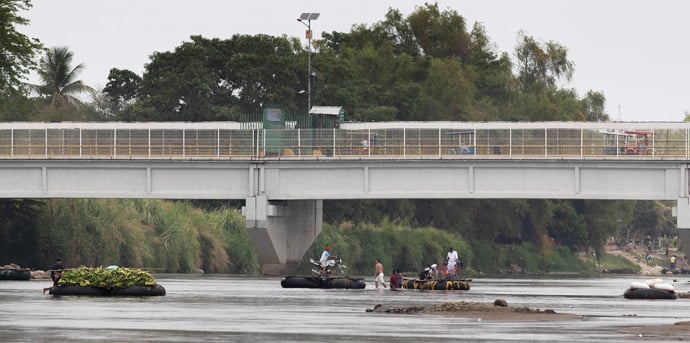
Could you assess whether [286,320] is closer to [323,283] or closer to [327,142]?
[323,283]

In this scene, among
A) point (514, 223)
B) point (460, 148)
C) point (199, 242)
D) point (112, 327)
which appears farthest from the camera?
point (514, 223)

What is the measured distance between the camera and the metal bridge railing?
103 metres

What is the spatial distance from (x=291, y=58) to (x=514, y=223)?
25.0m

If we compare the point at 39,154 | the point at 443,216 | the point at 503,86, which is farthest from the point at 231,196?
the point at 503,86

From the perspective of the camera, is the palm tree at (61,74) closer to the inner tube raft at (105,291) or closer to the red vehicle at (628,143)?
the red vehicle at (628,143)

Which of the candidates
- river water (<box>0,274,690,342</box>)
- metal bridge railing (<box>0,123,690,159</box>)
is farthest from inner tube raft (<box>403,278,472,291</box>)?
metal bridge railing (<box>0,123,690,159</box>)

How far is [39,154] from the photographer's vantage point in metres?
105

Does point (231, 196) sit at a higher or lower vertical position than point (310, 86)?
lower

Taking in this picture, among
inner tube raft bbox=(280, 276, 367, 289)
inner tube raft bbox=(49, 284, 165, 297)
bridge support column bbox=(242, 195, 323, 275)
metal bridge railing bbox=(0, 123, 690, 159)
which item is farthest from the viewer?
bridge support column bbox=(242, 195, 323, 275)

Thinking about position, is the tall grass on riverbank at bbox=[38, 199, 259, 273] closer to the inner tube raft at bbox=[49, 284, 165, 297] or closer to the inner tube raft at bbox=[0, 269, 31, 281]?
the inner tube raft at bbox=[0, 269, 31, 281]

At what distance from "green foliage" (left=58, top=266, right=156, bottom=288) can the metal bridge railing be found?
43.6 meters

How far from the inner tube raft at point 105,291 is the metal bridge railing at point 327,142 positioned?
43.9m

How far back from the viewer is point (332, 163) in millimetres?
103562

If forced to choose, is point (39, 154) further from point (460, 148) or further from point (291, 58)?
point (291, 58)
